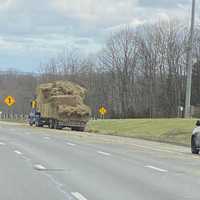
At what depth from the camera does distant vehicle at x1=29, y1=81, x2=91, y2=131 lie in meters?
51.2

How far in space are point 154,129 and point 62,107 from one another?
10.5m

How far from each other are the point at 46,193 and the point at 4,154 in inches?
418

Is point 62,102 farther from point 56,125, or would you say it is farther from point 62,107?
point 56,125

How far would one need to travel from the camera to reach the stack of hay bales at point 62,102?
51.2m

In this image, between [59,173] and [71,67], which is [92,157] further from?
[71,67]

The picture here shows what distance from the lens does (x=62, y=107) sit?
169 feet

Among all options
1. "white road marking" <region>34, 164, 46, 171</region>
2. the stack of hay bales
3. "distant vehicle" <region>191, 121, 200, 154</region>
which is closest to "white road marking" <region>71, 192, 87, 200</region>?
"white road marking" <region>34, 164, 46, 171</region>

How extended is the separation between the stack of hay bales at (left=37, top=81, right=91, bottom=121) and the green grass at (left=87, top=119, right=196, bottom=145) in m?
2.26

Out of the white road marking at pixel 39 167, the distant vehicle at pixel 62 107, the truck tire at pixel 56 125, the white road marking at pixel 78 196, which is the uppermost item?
the distant vehicle at pixel 62 107

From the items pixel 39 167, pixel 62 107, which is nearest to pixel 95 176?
pixel 39 167

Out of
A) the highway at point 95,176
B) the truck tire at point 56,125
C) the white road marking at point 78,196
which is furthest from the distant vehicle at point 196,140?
the truck tire at point 56,125

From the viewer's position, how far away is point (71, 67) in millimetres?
114812

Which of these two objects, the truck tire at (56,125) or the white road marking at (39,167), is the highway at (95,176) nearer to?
the white road marking at (39,167)

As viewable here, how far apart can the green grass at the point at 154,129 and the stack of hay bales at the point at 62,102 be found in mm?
2264
